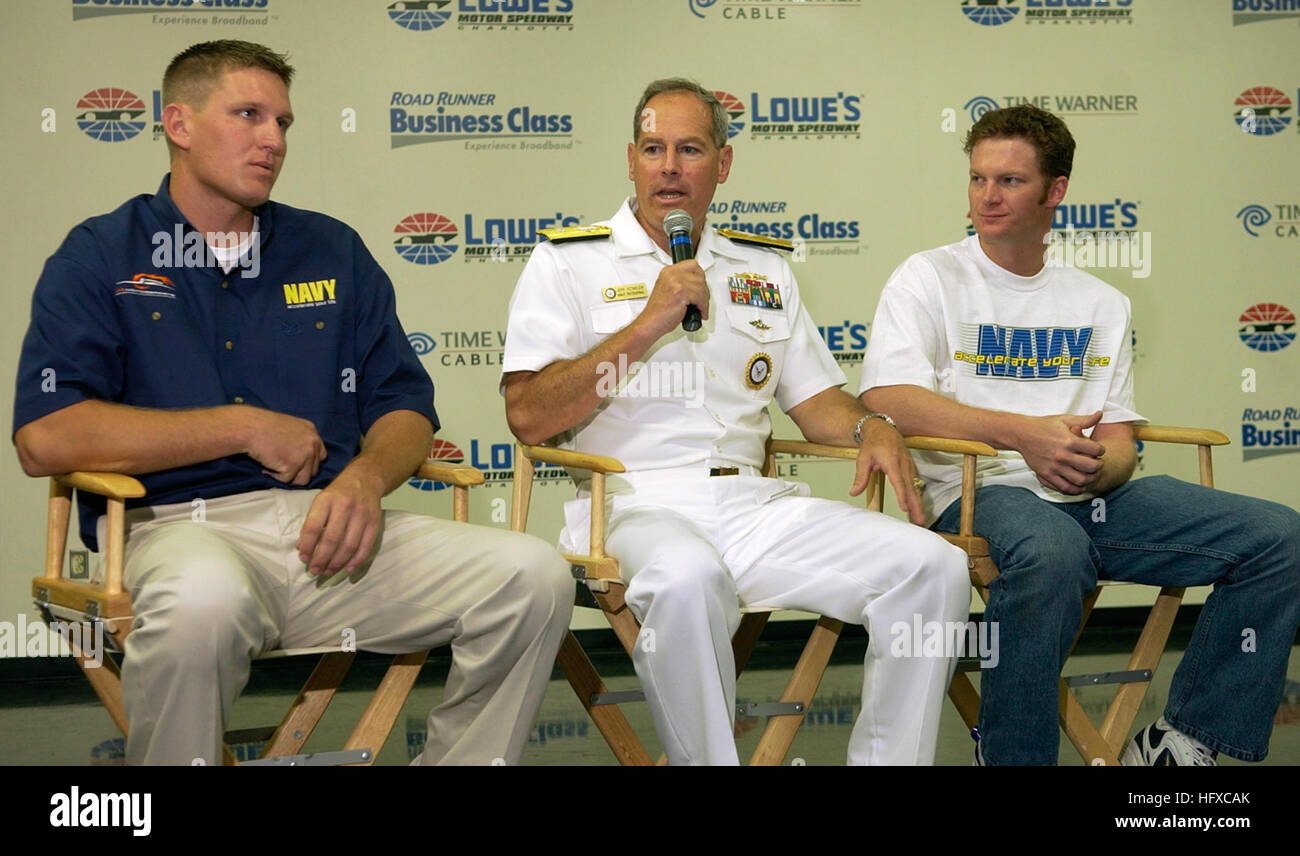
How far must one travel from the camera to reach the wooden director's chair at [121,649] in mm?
2162

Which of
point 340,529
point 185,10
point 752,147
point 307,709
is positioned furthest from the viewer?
point 752,147

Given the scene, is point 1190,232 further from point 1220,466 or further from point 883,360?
point 883,360

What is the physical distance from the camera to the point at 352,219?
453 centimetres

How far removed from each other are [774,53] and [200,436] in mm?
3111

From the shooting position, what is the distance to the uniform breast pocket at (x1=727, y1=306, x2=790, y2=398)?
2.95 m

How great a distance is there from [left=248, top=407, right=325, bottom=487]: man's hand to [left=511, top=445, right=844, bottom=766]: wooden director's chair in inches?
20.5

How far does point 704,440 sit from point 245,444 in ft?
3.42

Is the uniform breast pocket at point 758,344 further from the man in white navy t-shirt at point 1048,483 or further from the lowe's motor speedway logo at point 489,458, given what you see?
the lowe's motor speedway logo at point 489,458

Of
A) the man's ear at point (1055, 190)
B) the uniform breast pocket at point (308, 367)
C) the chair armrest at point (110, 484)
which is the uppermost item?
the man's ear at point (1055, 190)

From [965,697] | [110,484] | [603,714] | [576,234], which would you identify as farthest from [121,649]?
[965,697]

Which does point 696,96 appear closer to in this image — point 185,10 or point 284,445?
point 284,445

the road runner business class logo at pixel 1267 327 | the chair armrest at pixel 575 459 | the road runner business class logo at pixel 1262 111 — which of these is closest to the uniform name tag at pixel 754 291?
the chair armrest at pixel 575 459

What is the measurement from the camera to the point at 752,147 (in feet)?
15.5

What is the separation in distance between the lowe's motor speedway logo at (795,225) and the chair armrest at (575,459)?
217 centimetres
